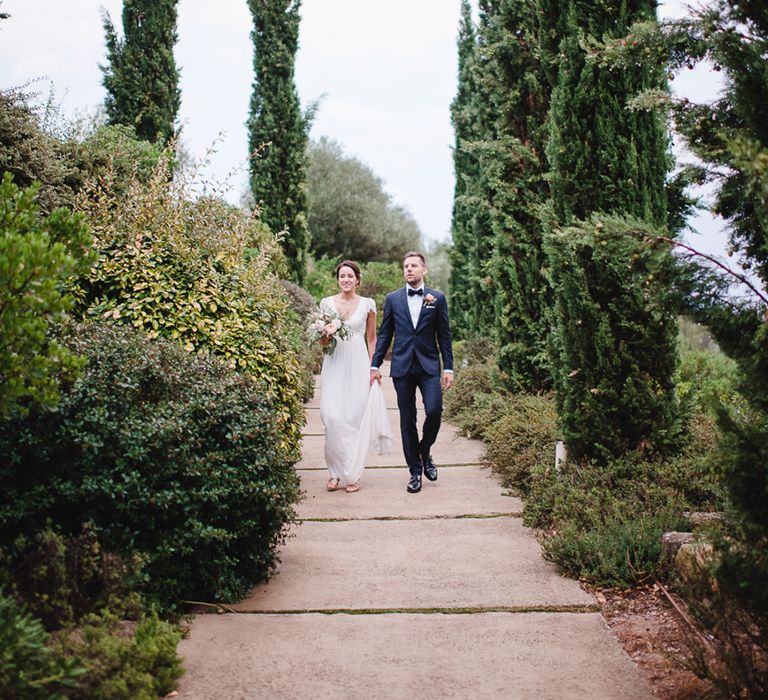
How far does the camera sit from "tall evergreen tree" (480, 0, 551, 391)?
9438mm

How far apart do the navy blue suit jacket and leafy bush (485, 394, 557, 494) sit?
1.11 metres

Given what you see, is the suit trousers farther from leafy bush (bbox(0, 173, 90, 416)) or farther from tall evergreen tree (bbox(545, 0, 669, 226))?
leafy bush (bbox(0, 173, 90, 416))

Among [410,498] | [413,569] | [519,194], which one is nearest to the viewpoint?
[413,569]

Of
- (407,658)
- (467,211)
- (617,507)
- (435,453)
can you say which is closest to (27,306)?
(407,658)


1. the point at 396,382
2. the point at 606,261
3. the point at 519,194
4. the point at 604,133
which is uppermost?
the point at 519,194

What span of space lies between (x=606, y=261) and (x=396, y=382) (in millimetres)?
2513

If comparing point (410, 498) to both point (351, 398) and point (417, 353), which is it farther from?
point (417, 353)

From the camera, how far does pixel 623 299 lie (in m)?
6.14

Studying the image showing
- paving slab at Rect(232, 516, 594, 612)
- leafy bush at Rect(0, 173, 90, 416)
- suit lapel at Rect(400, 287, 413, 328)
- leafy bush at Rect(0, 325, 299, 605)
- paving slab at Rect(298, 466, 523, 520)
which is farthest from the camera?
suit lapel at Rect(400, 287, 413, 328)

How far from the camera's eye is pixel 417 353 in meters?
7.47

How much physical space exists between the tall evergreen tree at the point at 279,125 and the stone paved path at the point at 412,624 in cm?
1622

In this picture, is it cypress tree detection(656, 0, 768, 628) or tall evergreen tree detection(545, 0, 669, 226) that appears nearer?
cypress tree detection(656, 0, 768, 628)

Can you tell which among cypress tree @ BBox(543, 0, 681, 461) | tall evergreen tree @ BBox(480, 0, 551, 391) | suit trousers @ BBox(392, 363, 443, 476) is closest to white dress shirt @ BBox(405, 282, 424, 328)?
suit trousers @ BBox(392, 363, 443, 476)

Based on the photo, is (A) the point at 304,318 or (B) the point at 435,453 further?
(A) the point at 304,318
